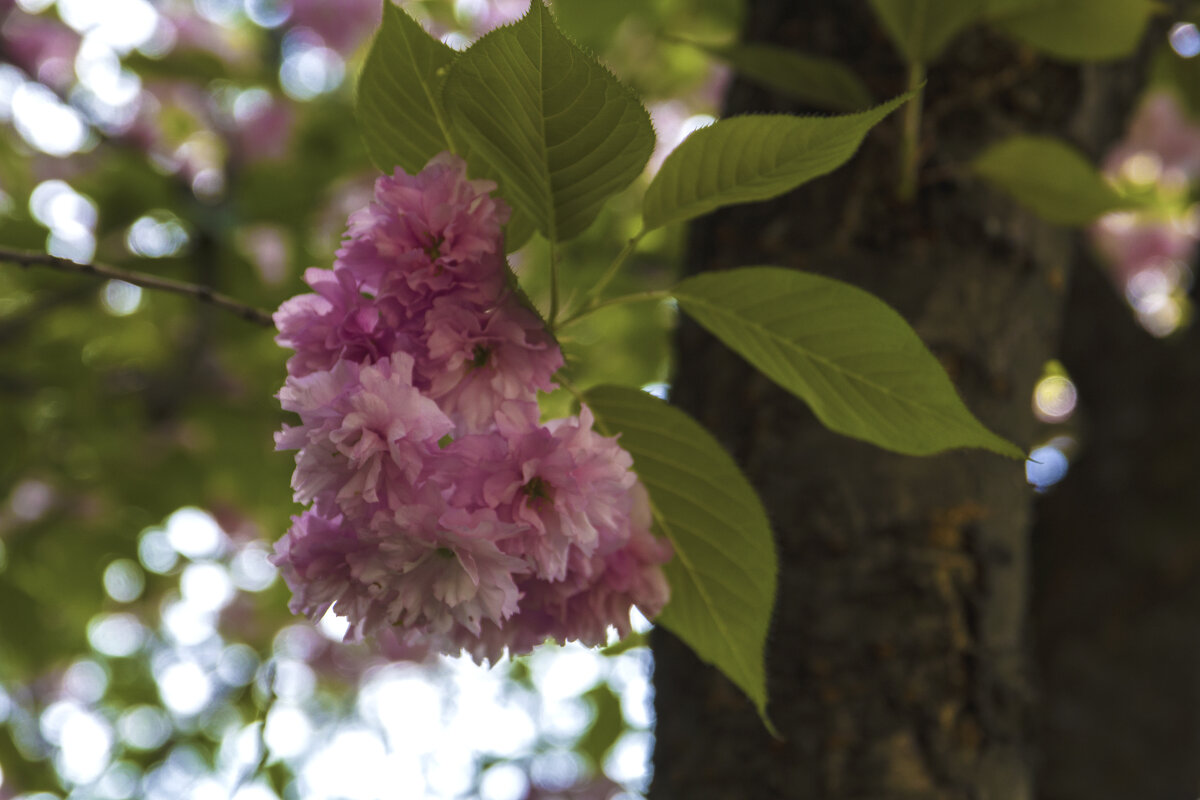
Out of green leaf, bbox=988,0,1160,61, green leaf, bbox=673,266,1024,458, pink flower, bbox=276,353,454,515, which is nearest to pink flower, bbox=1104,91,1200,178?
green leaf, bbox=988,0,1160,61

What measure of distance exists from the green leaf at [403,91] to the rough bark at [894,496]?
0.55m

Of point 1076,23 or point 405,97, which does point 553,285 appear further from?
point 1076,23

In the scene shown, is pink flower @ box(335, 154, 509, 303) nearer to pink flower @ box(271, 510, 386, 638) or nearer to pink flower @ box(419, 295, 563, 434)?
pink flower @ box(419, 295, 563, 434)

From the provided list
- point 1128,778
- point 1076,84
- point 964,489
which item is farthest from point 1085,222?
point 1128,778

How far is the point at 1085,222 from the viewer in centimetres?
108

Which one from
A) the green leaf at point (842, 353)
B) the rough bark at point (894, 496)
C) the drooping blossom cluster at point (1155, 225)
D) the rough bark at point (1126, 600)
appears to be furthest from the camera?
the drooping blossom cluster at point (1155, 225)

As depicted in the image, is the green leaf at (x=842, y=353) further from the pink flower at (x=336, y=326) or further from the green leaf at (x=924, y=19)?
the green leaf at (x=924, y=19)

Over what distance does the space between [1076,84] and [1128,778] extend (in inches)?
46.9

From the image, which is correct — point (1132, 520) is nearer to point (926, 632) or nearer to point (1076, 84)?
point (1076, 84)

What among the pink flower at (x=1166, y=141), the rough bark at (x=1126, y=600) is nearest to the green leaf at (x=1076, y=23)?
the rough bark at (x=1126, y=600)

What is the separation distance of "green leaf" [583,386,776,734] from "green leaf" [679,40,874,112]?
49cm

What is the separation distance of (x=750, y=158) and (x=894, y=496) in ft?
1.63

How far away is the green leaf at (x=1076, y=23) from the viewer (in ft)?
3.39

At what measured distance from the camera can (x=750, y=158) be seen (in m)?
0.60
